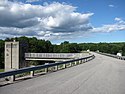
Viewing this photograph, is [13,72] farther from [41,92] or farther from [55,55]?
[55,55]

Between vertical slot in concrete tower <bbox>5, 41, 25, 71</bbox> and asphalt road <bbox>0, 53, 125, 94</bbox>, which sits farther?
vertical slot in concrete tower <bbox>5, 41, 25, 71</bbox>

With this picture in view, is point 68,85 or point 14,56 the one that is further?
point 14,56

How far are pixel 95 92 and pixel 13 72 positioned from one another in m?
4.84

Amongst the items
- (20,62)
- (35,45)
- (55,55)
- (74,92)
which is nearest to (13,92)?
(74,92)

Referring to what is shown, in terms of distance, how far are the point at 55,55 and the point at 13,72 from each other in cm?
6751

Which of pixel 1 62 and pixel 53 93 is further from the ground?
pixel 53 93

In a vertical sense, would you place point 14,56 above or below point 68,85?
below

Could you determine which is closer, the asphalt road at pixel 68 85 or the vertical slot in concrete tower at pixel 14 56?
the asphalt road at pixel 68 85

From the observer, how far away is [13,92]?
8906mm

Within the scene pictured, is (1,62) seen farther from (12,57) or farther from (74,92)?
(74,92)

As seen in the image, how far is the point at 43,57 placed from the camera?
274 feet

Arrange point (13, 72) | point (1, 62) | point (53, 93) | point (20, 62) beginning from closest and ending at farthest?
point (53, 93) < point (13, 72) < point (20, 62) < point (1, 62)

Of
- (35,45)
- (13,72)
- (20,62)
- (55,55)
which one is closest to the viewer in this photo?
(13,72)

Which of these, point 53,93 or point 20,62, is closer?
point 53,93
